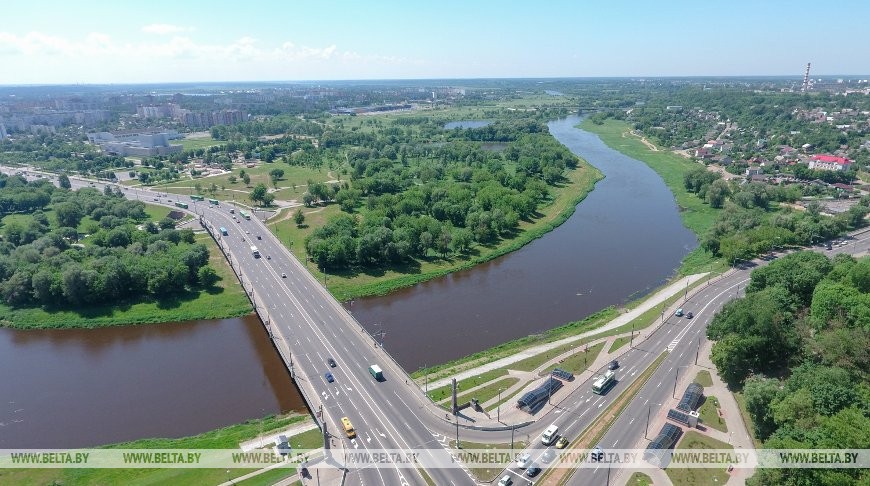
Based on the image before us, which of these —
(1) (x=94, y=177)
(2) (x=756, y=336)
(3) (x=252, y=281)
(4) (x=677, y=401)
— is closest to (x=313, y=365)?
(3) (x=252, y=281)

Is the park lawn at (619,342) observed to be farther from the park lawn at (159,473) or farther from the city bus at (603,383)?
the park lawn at (159,473)

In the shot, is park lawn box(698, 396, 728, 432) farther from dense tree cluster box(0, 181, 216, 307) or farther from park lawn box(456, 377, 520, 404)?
dense tree cluster box(0, 181, 216, 307)

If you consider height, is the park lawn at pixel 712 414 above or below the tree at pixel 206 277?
below

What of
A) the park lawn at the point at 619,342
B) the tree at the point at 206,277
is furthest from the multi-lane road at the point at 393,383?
the tree at the point at 206,277

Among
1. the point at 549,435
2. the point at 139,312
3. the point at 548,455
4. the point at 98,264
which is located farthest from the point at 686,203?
the point at 98,264

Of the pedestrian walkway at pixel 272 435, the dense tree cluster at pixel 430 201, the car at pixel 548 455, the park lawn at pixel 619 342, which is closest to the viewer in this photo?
the car at pixel 548 455
